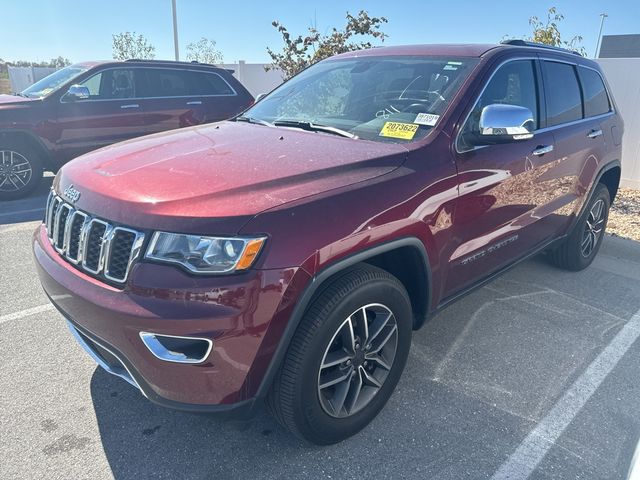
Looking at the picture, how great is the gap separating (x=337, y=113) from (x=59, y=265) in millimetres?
1826

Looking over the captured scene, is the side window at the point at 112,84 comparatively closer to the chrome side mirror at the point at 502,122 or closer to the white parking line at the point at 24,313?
the white parking line at the point at 24,313

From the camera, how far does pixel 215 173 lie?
7.46ft

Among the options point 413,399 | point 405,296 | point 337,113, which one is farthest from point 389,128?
point 413,399

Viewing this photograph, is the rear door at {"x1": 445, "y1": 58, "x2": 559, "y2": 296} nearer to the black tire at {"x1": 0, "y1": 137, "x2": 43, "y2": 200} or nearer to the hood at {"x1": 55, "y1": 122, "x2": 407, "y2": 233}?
the hood at {"x1": 55, "y1": 122, "x2": 407, "y2": 233}

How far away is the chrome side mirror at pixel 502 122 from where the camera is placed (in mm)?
2758

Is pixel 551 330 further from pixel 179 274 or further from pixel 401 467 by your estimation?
pixel 179 274

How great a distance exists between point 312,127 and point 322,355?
4.80ft

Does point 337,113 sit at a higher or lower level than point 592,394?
higher

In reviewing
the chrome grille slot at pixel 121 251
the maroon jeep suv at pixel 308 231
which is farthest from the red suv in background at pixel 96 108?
the chrome grille slot at pixel 121 251

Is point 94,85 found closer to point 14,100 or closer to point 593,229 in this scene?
point 14,100

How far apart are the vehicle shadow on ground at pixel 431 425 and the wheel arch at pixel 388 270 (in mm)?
419

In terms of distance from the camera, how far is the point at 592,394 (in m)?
2.95

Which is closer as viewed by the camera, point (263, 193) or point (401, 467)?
point (263, 193)

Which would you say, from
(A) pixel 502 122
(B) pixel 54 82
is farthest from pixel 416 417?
(B) pixel 54 82
